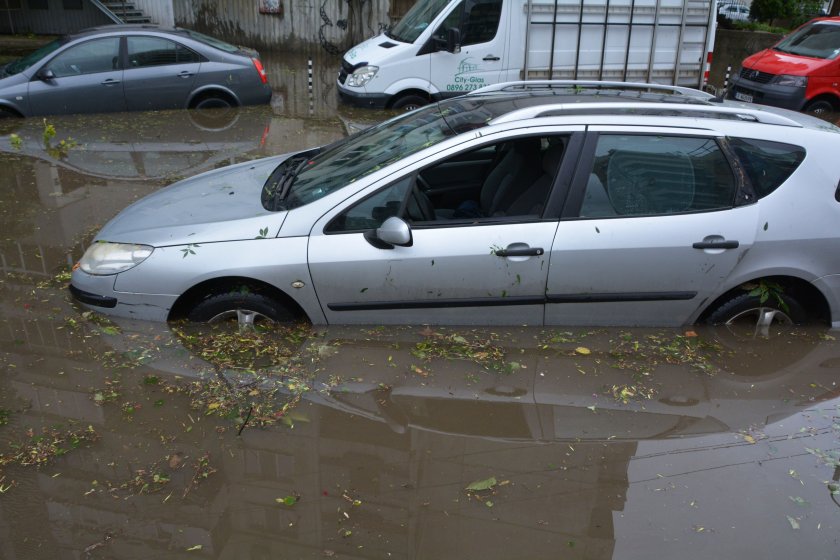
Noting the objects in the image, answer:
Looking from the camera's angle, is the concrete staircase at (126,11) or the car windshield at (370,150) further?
the concrete staircase at (126,11)

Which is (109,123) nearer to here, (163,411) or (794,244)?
(163,411)

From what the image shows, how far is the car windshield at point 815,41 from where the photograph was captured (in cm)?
1315

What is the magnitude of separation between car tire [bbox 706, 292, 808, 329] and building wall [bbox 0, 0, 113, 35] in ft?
59.4

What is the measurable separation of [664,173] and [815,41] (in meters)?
11.3

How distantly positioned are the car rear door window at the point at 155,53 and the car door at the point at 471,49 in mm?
3790

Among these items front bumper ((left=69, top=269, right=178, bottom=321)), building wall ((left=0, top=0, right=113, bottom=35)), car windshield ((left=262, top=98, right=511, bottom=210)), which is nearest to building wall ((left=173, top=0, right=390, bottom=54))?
building wall ((left=0, top=0, right=113, bottom=35))

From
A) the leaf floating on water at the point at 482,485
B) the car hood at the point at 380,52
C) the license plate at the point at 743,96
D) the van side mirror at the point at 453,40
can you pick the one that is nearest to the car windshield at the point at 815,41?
the license plate at the point at 743,96

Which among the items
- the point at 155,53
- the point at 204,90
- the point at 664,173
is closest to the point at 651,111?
the point at 664,173

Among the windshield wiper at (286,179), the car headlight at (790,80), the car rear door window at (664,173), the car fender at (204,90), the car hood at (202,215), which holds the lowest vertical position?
the car headlight at (790,80)

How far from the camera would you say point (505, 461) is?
3768 millimetres

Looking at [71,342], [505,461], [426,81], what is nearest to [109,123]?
[426,81]

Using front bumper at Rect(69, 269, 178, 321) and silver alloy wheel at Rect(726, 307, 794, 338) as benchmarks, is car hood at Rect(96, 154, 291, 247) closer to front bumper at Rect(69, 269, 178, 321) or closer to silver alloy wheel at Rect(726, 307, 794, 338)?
front bumper at Rect(69, 269, 178, 321)

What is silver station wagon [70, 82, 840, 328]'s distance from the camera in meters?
4.48

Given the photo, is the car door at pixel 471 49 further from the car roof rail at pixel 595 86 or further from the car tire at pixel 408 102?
the car roof rail at pixel 595 86
